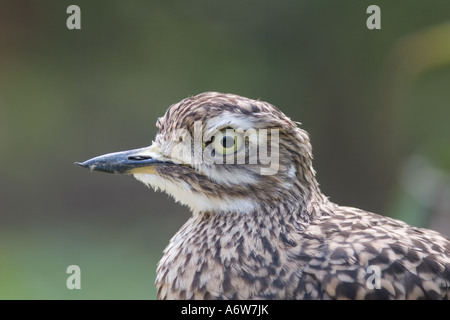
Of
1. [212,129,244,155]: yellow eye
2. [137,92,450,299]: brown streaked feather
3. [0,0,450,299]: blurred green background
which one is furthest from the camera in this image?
[0,0,450,299]: blurred green background

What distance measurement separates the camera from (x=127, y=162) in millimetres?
2518

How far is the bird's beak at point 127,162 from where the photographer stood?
2504 millimetres

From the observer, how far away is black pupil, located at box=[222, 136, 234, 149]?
2.48 m

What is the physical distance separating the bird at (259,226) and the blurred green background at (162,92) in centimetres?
322

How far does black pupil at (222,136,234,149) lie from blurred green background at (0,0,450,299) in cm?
335

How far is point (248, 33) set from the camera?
20.7 feet

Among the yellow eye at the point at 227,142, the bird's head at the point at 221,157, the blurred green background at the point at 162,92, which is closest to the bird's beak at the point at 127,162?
the bird's head at the point at 221,157

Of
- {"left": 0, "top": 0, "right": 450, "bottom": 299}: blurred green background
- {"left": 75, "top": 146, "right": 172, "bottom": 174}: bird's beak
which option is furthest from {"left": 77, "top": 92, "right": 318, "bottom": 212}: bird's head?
{"left": 0, "top": 0, "right": 450, "bottom": 299}: blurred green background

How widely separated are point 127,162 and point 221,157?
1.05 ft

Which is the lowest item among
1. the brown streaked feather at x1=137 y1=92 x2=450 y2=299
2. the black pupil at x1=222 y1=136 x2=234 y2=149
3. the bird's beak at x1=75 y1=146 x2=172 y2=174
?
the brown streaked feather at x1=137 y1=92 x2=450 y2=299

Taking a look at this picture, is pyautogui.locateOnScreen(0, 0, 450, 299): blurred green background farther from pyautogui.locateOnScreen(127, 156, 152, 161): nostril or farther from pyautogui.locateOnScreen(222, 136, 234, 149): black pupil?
pyautogui.locateOnScreen(222, 136, 234, 149): black pupil

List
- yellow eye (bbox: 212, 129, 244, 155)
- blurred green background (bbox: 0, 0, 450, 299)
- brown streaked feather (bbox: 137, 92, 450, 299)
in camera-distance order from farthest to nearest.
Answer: blurred green background (bbox: 0, 0, 450, 299)
yellow eye (bbox: 212, 129, 244, 155)
brown streaked feather (bbox: 137, 92, 450, 299)
